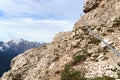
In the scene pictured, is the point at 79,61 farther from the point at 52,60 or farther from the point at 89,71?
the point at 52,60

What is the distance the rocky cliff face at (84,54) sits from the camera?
28.8m

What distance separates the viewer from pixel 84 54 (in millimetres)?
32156

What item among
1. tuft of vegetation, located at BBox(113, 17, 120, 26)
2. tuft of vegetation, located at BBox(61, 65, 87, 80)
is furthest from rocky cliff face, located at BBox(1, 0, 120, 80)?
tuft of vegetation, located at BBox(61, 65, 87, 80)

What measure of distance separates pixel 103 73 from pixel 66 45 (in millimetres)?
12049

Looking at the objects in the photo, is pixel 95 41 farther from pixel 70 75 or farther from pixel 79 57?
pixel 70 75

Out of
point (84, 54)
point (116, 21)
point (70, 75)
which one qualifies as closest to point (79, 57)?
point (84, 54)

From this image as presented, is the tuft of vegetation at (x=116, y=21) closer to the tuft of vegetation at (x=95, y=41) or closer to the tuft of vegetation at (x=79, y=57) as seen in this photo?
the tuft of vegetation at (x=95, y=41)

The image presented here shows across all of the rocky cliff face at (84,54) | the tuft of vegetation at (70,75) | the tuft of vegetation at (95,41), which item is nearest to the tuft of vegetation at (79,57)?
the rocky cliff face at (84,54)

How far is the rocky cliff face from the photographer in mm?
28842

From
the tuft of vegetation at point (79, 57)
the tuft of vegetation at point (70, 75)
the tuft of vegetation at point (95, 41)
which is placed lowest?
the tuft of vegetation at point (70, 75)

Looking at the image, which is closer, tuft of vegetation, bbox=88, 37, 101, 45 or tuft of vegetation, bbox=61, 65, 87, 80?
tuft of vegetation, bbox=61, 65, 87, 80

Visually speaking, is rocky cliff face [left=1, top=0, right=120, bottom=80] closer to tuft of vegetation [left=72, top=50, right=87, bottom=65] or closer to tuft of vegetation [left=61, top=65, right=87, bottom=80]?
tuft of vegetation [left=72, top=50, right=87, bottom=65]

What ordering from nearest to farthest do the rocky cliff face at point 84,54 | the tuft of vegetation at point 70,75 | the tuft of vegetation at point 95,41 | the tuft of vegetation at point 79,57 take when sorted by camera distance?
the tuft of vegetation at point 70,75, the rocky cliff face at point 84,54, the tuft of vegetation at point 79,57, the tuft of vegetation at point 95,41

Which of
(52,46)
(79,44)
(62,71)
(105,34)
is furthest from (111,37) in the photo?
(52,46)
